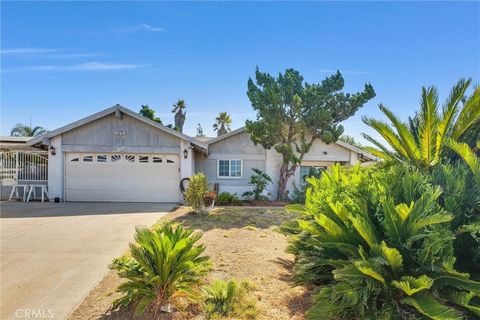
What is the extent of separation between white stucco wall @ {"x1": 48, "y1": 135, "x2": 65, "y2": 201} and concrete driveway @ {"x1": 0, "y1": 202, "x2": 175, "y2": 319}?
300 centimetres

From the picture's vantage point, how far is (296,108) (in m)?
15.5

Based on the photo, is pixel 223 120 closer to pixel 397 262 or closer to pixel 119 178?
pixel 119 178

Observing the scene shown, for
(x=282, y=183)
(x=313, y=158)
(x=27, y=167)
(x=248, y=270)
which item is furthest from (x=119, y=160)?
(x=248, y=270)

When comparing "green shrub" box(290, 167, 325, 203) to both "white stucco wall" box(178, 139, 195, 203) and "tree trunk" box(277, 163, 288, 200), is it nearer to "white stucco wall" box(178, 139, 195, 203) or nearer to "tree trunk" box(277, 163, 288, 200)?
"tree trunk" box(277, 163, 288, 200)

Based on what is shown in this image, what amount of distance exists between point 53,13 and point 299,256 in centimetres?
963

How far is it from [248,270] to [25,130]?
37317 millimetres

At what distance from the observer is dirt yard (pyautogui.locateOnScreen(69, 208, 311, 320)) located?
12.7 feet

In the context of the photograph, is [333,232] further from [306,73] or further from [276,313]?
[306,73]

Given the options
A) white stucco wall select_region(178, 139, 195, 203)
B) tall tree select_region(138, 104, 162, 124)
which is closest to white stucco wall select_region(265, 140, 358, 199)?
white stucco wall select_region(178, 139, 195, 203)

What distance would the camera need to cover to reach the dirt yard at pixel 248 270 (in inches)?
153

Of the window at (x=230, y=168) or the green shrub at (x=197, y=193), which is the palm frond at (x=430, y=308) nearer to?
the green shrub at (x=197, y=193)

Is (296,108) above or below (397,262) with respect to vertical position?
above

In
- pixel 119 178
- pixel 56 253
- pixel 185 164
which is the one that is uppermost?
pixel 185 164

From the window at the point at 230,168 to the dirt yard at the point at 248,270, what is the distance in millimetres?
7495
